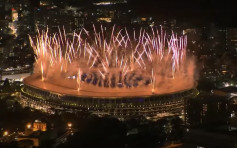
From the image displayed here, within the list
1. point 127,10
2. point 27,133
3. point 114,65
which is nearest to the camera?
point 27,133

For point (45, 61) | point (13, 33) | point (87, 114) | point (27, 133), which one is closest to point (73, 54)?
point (45, 61)

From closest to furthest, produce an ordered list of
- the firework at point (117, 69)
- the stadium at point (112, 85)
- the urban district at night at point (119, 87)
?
the urban district at night at point (119, 87) → the stadium at point (112, 85) → the firework at point (117, 69)

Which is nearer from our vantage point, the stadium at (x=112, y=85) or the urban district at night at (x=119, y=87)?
the urban district at night at (x=119, y=87)

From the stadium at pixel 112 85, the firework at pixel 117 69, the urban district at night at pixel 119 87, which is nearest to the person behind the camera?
the urban district at night at pixel 119 87

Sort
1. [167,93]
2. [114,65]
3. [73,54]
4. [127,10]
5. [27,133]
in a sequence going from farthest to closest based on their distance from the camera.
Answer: [127,10] → [73,54] → [114,65] → [167,93] → [27,133]

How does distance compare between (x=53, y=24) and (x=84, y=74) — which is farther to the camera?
(x=53, y=24)

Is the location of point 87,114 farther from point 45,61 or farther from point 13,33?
point 13,33
